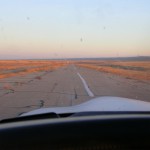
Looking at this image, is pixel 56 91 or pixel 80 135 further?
pixel 56 91

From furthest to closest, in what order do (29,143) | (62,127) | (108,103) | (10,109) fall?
1. (10,109)
2. (108,103)
3. (62,127)
4. (29,143)

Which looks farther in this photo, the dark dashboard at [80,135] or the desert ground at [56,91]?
the desert ground at [56,91]

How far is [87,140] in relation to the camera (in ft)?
6.26

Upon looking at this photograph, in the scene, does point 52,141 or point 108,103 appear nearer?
point 52,141

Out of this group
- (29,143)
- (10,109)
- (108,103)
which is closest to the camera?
(29,143)

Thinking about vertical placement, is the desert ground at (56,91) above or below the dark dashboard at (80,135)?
below

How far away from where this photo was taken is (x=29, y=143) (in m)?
1.86

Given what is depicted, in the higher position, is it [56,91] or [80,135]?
[80,135]

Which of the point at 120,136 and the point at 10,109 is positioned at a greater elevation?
the point at 120,136

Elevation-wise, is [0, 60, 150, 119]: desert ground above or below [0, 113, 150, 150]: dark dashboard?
below

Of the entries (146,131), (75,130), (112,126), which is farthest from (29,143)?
(146,131)

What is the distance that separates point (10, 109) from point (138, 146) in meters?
13.4

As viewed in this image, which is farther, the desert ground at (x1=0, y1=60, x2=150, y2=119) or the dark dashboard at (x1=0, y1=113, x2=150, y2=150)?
the desert ground at (x1=0, y1=60, x2=150, y2=119)

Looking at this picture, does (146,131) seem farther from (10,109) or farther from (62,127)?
(10,109)
